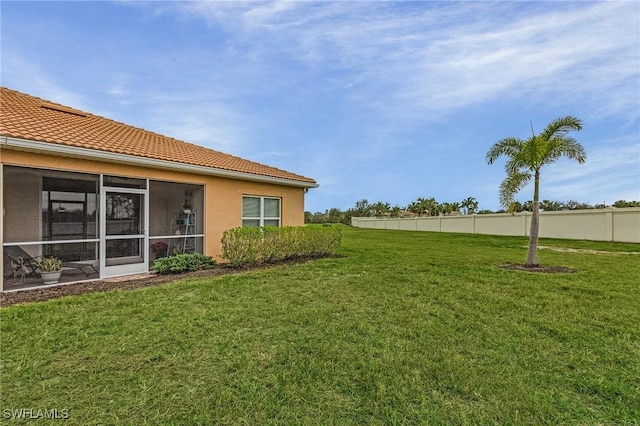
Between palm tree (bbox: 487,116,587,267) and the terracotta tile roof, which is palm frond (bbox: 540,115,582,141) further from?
the terracotta tile roof

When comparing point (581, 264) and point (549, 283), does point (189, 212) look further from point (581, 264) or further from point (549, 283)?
point (581, 264)

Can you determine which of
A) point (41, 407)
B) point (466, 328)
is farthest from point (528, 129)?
point (41, 407)

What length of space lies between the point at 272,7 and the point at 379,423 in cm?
1192

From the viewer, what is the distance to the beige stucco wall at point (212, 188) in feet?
23.3

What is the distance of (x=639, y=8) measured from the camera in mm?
10234

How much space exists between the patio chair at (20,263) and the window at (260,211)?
576cm

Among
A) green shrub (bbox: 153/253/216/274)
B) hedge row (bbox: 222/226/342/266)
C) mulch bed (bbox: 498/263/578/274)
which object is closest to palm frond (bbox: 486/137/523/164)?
mulch bed (bbox: 498/263/578/274)

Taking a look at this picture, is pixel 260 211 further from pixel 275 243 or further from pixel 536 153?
pixel 536 153

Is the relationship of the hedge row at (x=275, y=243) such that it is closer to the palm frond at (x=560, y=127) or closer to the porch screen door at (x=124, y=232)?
the porch screen door at (x=124, y=232)

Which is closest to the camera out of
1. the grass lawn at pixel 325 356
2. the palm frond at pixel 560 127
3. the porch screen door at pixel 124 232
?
the grass lawn at pixel 325 356

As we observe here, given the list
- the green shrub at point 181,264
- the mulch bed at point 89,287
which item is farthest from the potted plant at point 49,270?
the green shrub at point 181,264

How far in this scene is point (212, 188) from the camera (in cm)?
1061

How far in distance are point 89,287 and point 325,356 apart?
606 centimetres

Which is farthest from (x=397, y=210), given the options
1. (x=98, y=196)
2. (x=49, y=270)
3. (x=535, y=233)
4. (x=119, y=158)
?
(x=49, y=270)
